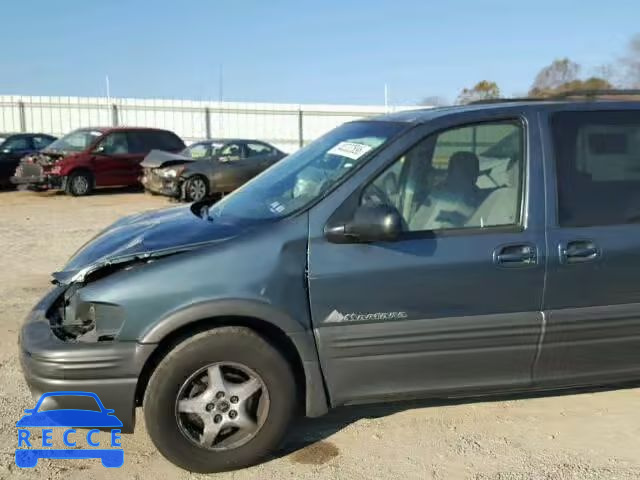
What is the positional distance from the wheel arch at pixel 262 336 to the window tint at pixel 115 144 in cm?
1405

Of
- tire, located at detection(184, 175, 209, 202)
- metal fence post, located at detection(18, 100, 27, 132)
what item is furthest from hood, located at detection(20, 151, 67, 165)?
metal fence post, located at detection(18, 100, 27, 132)

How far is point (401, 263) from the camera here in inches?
131

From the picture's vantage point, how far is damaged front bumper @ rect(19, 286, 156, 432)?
3129 mm

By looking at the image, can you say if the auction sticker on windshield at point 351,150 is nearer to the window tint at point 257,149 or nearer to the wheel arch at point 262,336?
the wheel arch at point 262,336

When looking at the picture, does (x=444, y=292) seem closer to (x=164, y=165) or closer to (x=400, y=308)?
(x=400, y=308)

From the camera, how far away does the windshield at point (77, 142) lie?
16.1 meters

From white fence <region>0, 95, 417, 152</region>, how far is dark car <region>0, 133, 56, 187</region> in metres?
7.67

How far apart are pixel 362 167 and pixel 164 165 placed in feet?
39.9

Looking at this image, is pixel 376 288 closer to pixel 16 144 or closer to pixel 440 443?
pixel 440 443

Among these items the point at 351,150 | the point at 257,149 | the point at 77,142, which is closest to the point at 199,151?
the point at 257,149

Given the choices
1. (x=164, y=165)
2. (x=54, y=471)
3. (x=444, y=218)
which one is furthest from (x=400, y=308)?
(x=164, y=165)

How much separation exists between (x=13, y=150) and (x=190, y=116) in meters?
9.79

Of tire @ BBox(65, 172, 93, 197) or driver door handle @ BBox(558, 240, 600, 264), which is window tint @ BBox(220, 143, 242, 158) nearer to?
tire @ BBox(65, 172, 93, 197)

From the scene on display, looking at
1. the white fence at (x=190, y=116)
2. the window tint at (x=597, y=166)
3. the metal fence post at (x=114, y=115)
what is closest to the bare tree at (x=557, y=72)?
the white fence at (x=190, y=116)
